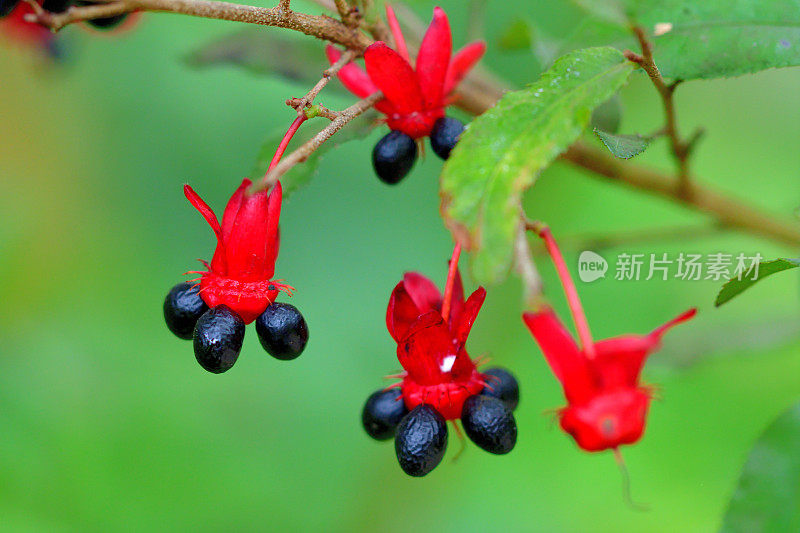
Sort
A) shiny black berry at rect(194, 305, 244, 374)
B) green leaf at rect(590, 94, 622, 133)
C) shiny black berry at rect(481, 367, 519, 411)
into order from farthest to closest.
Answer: green leaf at rect(590, 94, 622, 133) < shiny black berry at rect(481, 367, 519, 411) < shiny black berry at rect(194, 305, 244, 374)

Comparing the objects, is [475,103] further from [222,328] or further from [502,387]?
[222,328]

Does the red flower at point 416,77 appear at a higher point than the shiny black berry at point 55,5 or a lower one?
higher

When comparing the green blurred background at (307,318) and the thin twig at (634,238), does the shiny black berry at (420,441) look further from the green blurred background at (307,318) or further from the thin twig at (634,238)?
the green blurred background at (307,318)

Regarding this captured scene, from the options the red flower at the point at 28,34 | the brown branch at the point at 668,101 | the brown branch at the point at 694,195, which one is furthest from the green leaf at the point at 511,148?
the red flower at the point at 28,34

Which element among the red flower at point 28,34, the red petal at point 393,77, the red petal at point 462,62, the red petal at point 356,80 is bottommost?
the red petal at point 393,77

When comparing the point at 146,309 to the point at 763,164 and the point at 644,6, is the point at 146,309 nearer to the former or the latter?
the point at 644,6

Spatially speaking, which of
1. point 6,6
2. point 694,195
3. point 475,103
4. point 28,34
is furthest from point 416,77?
point 28,34

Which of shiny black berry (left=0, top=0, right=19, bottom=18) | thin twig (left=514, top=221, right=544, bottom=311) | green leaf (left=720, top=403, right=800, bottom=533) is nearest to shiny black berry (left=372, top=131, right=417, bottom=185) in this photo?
thin twig (left=514, top=221, right=544, bottom=311)

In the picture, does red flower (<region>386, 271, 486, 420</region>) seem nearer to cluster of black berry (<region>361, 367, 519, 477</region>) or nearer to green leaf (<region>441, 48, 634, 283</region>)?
cluster of black berry (<region>361, 367, 519, 477</region>)

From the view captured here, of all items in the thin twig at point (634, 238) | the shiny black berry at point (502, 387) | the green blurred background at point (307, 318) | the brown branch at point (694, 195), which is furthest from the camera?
the green blurred background at point (307, 318)
